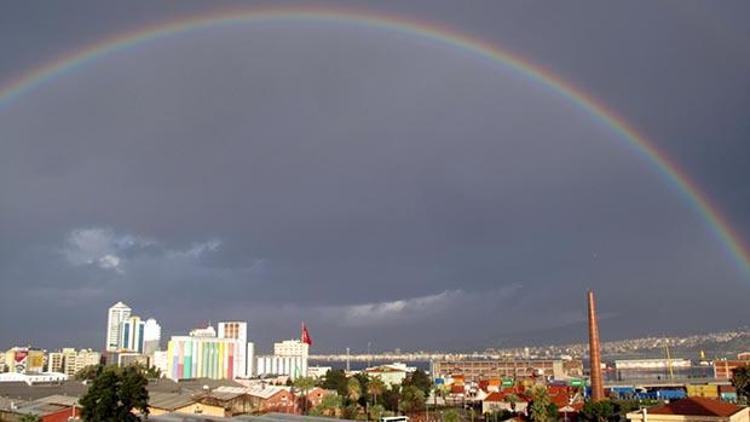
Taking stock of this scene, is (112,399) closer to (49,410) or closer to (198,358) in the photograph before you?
(49,410)

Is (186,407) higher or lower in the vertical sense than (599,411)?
higher

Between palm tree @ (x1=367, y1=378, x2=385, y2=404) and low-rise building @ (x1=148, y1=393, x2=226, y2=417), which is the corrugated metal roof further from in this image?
palm tree @ (x1=367, y1=378, x2=385, y2=404)

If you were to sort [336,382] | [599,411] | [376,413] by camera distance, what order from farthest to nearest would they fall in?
[336,382], [376,413], [599,411]

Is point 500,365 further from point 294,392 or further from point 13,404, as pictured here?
point 13,404

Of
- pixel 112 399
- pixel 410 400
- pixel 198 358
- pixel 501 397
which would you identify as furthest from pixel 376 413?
pixel 198 358

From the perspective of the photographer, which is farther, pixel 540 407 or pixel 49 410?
pixel 540 407

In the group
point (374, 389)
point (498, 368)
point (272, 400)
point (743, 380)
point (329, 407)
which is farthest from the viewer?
point (498, 368)

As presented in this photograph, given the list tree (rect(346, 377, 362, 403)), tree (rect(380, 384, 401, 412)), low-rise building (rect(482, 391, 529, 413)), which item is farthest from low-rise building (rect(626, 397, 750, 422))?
tree (rect(346, 377, 362, 403))
